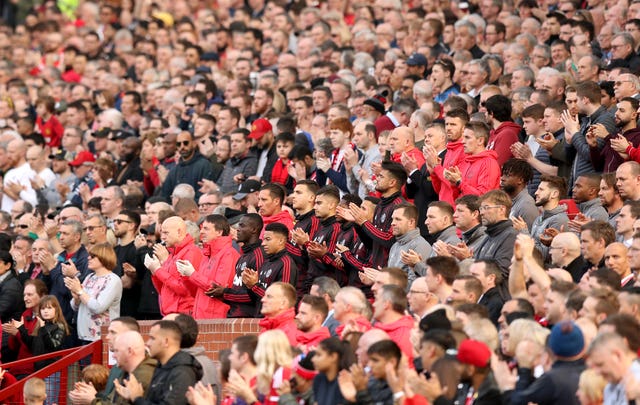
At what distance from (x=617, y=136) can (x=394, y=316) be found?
3.94 m

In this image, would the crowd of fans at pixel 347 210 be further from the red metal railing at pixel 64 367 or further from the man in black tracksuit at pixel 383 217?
the red metal railing at pixel 64 367

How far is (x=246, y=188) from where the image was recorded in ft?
52.7

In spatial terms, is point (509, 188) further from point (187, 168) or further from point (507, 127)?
point (187, 168)

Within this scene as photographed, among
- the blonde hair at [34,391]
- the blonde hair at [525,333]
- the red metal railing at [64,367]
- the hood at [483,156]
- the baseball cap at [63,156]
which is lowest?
the baseball cap at [63,156]

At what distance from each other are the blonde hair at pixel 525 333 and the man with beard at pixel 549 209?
3070mm

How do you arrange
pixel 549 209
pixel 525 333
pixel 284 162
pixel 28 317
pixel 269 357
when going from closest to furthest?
pixel 525 333, pixel 269 357, pixel 549 209, pixel 28 317, pixel 284 162

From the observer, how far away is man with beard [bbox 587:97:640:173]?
13727mm

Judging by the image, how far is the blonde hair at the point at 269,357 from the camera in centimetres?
1033

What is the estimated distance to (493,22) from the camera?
784 inches

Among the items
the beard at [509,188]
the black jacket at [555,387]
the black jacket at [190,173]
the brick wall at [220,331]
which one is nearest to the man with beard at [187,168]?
the black jacket at [190,173]

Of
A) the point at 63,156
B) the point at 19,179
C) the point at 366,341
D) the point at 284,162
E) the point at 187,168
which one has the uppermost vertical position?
the point at 366,341

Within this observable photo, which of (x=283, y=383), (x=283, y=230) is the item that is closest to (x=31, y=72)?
(x=283, y=230)

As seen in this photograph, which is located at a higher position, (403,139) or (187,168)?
(403,139)

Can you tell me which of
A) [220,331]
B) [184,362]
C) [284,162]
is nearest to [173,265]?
[220,331]
